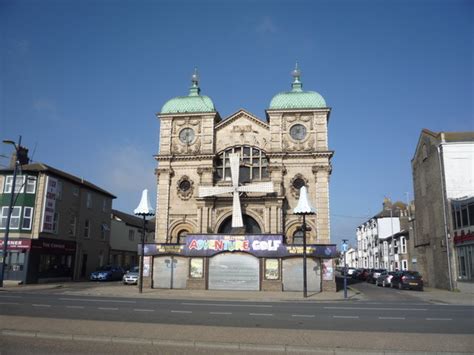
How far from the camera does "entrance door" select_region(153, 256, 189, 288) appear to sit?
31422 mm

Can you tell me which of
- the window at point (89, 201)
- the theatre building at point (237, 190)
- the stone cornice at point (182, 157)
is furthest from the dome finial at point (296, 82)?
the window at point (89, 201)

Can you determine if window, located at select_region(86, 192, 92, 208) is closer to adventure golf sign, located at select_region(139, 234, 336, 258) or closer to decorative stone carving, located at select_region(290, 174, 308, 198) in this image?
adventure golf sign, located at select_region(139, 234, 336, 258)

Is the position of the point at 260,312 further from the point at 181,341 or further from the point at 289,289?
the point at 289,289

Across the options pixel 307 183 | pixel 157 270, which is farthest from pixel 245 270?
pixel 307 183

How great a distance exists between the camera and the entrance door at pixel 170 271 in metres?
31.4

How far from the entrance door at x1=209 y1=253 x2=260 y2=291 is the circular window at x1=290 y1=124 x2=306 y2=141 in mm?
13113

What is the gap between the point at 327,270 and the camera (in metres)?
30.4

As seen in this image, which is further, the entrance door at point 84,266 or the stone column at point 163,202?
the entrance door at point 84,266

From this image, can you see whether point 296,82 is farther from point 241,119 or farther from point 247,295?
point 247,295

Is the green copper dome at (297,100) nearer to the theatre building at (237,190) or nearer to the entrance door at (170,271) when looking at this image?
the theatre building at (237,190)

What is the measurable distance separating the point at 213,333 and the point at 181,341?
1.22 meters

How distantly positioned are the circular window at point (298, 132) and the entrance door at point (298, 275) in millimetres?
→ 12654

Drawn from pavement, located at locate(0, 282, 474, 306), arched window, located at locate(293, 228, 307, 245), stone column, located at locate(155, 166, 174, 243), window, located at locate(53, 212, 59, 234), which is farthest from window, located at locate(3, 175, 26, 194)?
arched window, located at locate(293, 228, 307, 245)

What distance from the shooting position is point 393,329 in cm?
1183
